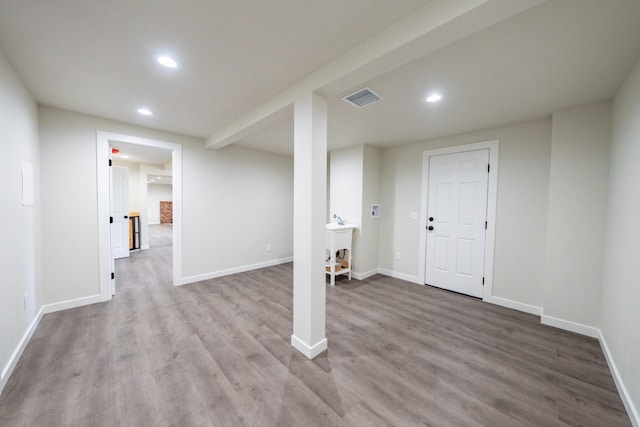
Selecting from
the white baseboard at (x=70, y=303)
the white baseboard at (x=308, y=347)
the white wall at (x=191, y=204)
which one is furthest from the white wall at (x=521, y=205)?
the white baseboard at (x=70, y=303)

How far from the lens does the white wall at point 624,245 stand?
1.62m

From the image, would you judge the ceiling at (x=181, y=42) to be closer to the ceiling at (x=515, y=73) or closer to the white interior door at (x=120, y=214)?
the ceiling at (x=515, y=73)

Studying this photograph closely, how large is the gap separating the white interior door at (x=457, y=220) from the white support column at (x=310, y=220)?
2.52 meters

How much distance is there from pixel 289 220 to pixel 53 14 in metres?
4.30

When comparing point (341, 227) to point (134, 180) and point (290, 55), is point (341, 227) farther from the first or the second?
point (134, 180)

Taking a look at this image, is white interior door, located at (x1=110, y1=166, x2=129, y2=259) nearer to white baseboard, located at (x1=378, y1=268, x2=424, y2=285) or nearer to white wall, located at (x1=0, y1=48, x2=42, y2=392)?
white wall, located at (x1=0, y1=48, x2=42, y2=392)

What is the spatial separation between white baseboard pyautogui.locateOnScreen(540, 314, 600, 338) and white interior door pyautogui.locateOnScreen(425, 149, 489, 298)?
77 centimetres

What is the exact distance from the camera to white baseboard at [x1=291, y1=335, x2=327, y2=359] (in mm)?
2062

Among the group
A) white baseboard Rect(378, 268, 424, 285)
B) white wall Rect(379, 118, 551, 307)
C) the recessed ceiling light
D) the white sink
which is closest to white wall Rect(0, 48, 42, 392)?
the recessed ceiling light

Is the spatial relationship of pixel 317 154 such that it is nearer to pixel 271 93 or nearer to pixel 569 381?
pixel 271 93

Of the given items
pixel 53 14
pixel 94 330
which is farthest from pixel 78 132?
pixel 94 330

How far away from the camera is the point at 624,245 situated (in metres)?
1.86

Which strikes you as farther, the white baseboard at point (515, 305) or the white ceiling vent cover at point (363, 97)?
the white baseboard at point (515, 305)

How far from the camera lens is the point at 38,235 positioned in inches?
105
